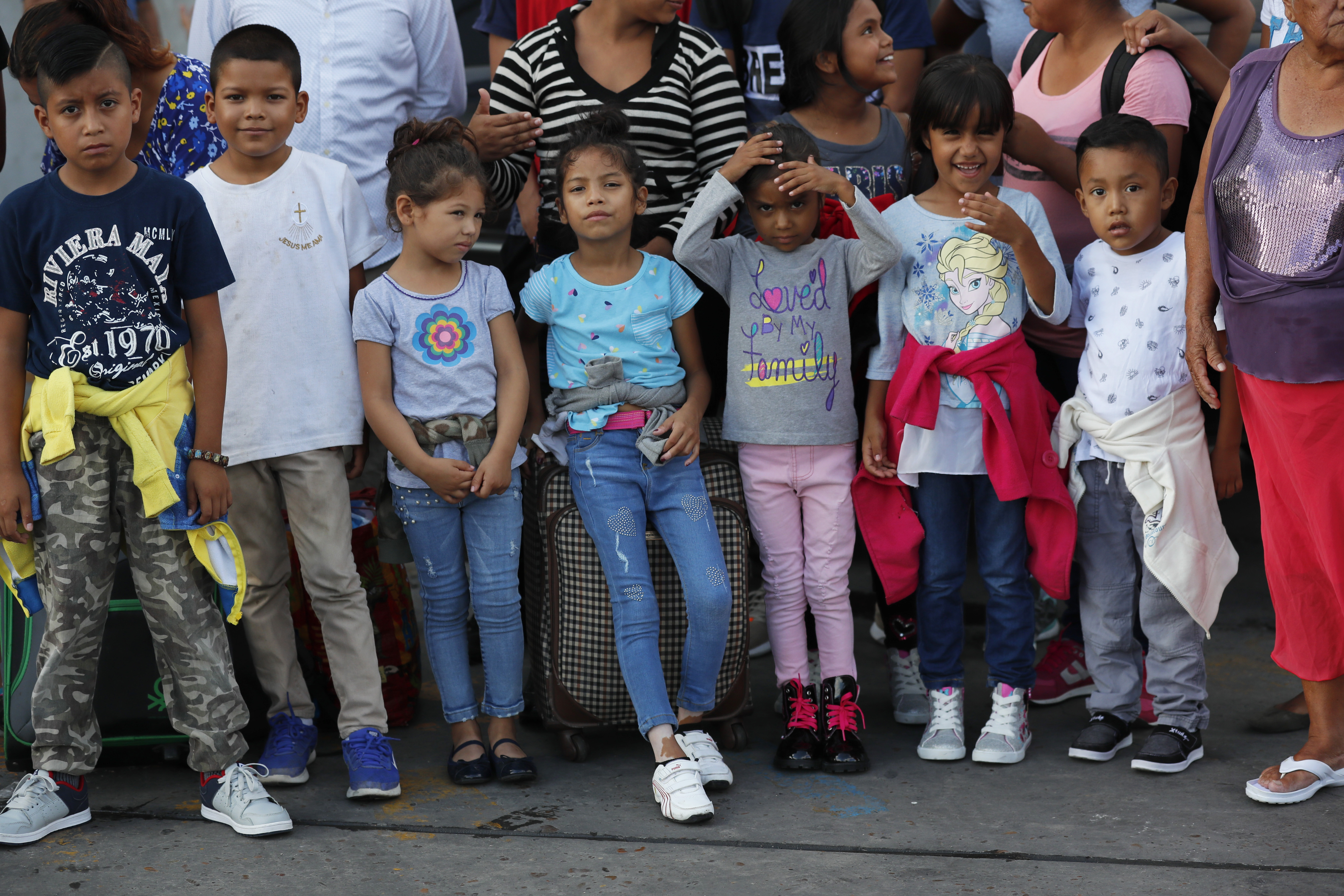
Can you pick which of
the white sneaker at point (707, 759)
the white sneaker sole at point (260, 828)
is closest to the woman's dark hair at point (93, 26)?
the white sneaker sole at point (260, 828)

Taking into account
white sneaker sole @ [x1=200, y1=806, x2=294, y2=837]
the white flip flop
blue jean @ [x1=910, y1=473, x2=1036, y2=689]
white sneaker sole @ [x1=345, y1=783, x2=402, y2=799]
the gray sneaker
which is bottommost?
the white flip flop

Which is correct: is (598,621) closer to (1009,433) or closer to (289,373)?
(289,373)

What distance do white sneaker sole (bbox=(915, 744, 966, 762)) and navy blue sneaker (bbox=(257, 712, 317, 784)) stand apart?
1.50m

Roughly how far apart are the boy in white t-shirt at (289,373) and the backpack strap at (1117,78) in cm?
187

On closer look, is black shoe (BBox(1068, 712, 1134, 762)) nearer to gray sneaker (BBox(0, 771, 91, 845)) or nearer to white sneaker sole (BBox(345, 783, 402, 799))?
white sneaker sole (BBox(345, 783, 402, 799))

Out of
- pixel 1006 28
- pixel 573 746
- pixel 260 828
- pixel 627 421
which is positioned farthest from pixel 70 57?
pixel 1006 28

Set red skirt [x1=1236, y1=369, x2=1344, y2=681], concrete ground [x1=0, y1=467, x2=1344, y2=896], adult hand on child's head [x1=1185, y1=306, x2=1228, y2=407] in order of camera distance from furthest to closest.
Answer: adult hand on child's head [x1=1185, y1=306, x2=1228, y2=407]
red skirt [x1=1236, y1=369, x2=1344, y2=681]
concrete ground [x1=0, y1=467, x2=1344, y2=896]

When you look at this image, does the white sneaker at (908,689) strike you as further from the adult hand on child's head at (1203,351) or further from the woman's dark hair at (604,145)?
the woman's dark hair at (604,145)

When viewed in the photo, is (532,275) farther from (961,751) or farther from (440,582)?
(961,751)

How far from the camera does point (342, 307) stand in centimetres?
304

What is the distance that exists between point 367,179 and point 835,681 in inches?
69.3

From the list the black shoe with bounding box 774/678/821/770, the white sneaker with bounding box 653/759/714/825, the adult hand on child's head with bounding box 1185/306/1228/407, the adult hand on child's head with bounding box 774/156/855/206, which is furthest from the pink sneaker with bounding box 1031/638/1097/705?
the adult hand on child's head with bounding box 774/156/855/206

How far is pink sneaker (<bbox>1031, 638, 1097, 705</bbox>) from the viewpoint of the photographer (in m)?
3.56

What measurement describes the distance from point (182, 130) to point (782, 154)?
1.49m
